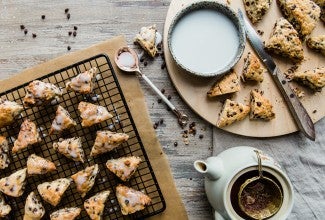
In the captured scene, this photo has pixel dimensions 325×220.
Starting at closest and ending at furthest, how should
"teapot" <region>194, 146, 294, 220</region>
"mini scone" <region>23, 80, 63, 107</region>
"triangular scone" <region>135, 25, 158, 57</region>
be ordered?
"teapot" <region>194, 146, 294, 220</region>
"mini scone" <region>23, 80, 63, 107</region>
"triangular scone" <region>135, 25, 158, 57</region>

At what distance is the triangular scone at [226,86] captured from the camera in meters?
2.89

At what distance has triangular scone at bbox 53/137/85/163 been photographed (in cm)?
288

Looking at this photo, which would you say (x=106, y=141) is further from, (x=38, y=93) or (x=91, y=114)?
(x=38, y=93)

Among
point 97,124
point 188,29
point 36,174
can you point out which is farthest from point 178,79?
point 36,174

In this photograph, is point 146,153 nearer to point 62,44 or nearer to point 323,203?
point 62,44

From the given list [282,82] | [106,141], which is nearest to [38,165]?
[106,141]

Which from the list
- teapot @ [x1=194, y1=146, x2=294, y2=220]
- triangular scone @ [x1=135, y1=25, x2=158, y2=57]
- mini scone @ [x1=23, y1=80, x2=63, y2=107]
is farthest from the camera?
triangular scone @ [x1=135, y1=25, x2=158, y2=57]

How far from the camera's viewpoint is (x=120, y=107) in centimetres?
297

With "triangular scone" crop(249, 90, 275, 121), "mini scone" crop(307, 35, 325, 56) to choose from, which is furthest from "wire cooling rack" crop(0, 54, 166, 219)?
"mini scone" crop(307, 35, 325, 56)

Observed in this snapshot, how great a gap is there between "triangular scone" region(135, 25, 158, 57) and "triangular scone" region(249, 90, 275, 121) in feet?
1.74

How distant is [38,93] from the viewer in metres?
2.83

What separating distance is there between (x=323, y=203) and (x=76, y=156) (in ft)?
4.04

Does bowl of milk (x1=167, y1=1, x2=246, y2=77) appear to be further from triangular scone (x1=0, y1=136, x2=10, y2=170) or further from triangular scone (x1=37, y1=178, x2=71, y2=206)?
triangular scone (x1=0, y1=136, x2=10, y2=170)

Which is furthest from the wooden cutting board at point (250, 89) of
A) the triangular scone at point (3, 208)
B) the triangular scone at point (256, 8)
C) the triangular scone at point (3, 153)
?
the triangular scone at point (3, 208)
